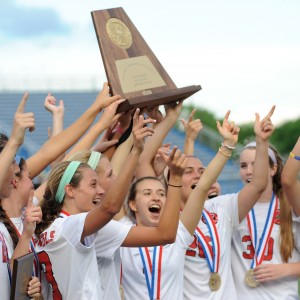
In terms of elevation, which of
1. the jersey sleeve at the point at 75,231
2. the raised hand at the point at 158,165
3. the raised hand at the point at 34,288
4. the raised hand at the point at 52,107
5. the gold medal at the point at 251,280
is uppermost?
the raised hand at the point at 52,107

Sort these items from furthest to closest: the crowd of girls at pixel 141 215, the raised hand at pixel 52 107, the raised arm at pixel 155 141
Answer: the raised hand at pixel 52 107, the raised arm at pixel 155 141, the crowd of girls at pixel 141 215

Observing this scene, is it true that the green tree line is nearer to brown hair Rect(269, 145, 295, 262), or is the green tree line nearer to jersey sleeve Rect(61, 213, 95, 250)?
brown hair Rect(269, 145, 295, 262)

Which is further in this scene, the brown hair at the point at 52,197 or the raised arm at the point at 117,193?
the brown hair at the point at 52,197

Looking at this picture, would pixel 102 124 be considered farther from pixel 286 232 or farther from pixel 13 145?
pixel 286 232

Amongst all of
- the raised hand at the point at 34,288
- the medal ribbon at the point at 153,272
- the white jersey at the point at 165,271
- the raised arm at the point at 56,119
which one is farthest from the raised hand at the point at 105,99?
the raised hand at the point at 34,288

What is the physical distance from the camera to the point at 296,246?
582cm

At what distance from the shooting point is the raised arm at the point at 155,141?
5602 mm

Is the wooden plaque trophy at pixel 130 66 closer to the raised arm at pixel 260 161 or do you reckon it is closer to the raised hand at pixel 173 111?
the raised hand at pixel 173 111

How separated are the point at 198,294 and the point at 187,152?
111 cm

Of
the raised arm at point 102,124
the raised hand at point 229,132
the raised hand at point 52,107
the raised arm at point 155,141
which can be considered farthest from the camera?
the raised hand at point 52,107

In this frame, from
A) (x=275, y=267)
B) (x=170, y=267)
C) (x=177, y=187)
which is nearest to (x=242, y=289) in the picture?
(x=275, y=267)

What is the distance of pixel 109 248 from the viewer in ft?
14.7

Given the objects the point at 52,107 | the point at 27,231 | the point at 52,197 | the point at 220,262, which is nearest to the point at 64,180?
the point at 52,197

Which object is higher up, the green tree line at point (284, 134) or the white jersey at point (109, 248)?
the green tree line at point (284, 134)
